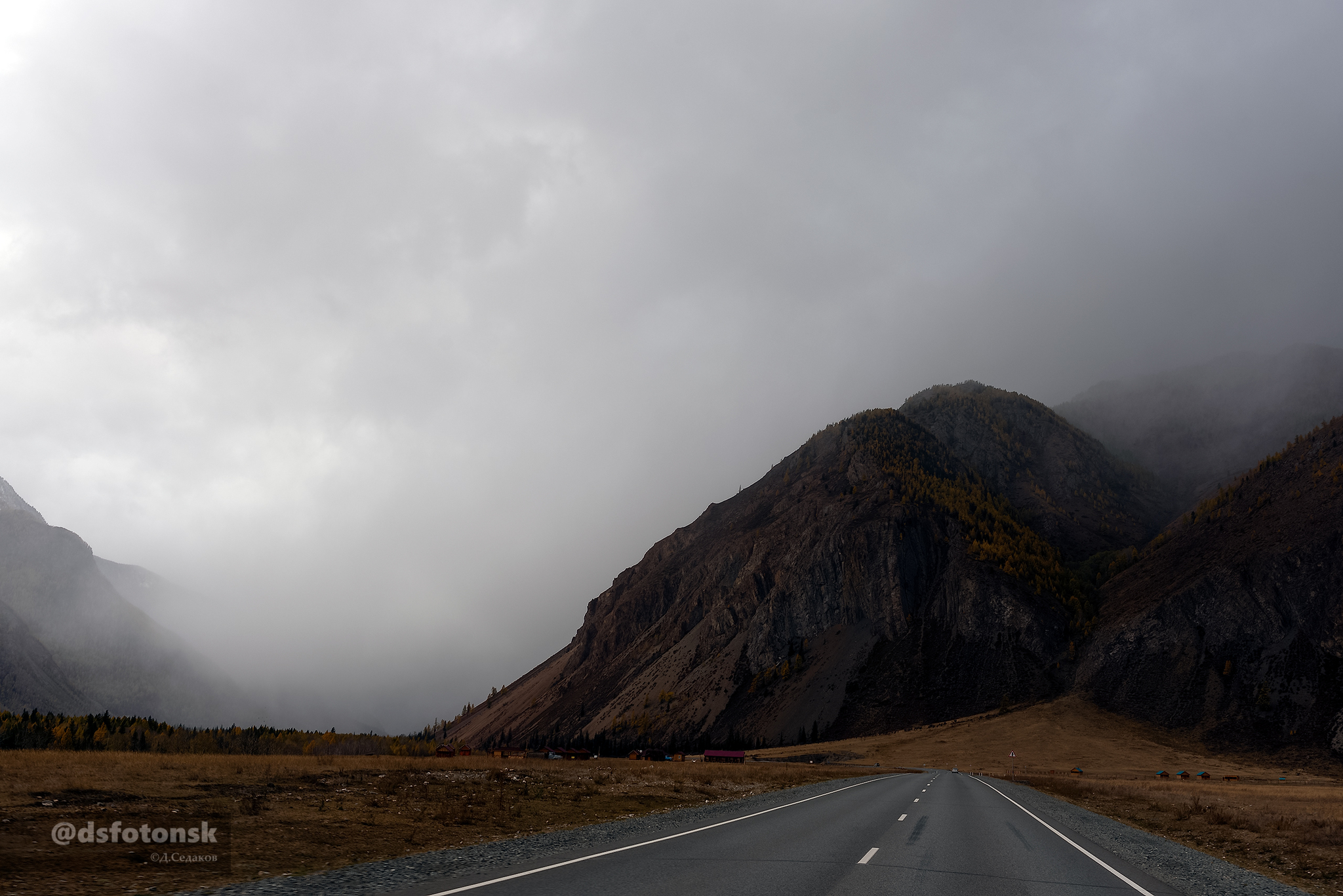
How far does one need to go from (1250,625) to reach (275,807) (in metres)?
181

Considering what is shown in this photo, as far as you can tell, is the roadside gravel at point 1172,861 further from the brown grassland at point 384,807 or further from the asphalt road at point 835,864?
the brown grassland at point 384,807

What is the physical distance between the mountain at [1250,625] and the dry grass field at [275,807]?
460 ft

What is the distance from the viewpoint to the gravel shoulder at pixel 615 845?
475 inches

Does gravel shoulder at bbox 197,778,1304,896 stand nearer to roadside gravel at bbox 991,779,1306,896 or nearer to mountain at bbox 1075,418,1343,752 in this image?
roadside gravel at bbox 991,779,1306,896

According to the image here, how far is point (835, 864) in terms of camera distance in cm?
1459

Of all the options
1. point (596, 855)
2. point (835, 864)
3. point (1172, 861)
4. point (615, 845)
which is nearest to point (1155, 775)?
point (1172, 861)

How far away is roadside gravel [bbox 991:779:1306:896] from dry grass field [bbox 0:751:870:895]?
15550 millimetres

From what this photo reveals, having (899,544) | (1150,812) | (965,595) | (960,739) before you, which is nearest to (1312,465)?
(965,595)

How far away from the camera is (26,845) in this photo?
Result: 13.6 metres

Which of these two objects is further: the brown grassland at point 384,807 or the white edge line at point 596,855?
the brown grassland at point 384,807

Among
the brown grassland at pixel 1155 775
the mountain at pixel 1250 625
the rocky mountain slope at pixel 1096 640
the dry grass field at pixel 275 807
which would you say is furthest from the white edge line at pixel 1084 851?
the mountain at pixel 1250 625

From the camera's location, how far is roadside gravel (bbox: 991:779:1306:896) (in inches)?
595

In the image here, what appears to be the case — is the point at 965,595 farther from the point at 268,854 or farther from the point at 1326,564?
the point at 268,854

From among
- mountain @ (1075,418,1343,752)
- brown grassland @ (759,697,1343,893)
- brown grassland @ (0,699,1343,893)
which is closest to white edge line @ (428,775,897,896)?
brown grassland @ (0,699,1343,893)
